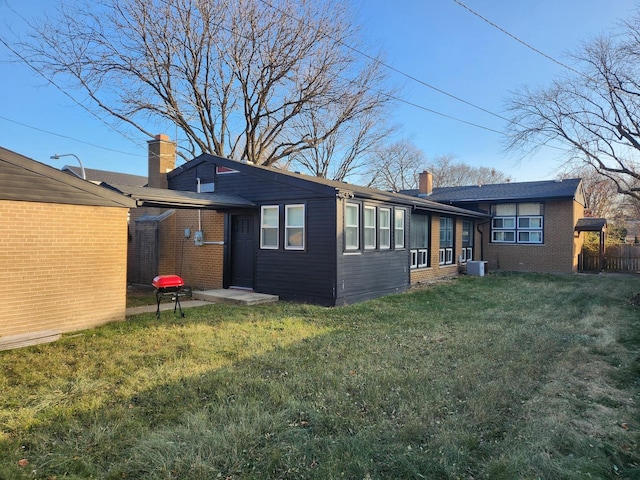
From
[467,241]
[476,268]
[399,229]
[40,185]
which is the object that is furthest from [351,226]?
[467,241]

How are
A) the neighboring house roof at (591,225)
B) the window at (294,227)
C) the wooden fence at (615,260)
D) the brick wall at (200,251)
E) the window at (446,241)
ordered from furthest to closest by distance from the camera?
the wooden fence at (615,260) < the neighboring house roof at (591,225) < the window at (446,241) < the brick wall at (200,251) < the window at (294,227)

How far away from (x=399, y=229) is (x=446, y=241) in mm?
5700

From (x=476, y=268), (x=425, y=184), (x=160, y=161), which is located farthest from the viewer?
(x=425, y=184)

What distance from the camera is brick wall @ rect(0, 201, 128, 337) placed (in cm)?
592

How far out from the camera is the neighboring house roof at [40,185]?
Result: 5902mm

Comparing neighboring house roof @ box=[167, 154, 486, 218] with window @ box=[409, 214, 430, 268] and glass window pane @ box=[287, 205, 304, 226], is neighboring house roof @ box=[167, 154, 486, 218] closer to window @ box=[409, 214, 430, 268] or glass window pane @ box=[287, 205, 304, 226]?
glass window pane @ box=[287, 205, 304, 226]

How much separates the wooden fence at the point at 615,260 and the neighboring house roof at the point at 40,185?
70.3ft

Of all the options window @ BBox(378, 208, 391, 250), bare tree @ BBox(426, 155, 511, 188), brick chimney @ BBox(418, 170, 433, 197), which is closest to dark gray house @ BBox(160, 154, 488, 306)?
window @ BBox(378, 208, 391, 250)

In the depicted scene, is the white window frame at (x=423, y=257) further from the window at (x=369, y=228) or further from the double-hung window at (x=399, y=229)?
the window at (x=369, y=228)

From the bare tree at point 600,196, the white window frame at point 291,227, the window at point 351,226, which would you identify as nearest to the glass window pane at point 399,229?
the window at point 351,226

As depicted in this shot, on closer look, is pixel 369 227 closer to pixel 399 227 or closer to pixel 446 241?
pixel 399 227

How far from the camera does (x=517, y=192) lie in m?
19.4

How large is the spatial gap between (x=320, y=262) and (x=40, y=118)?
19.0 metres

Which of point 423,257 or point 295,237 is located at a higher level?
point 295,237
